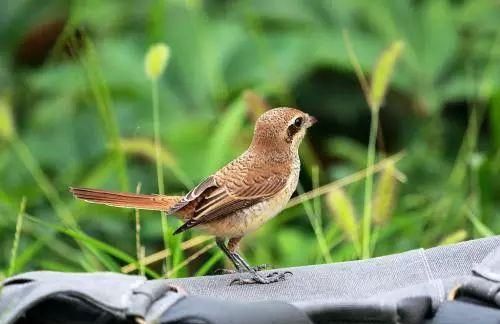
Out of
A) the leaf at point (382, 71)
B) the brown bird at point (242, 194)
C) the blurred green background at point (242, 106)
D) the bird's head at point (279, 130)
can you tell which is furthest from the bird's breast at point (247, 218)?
the blurred green background at point (242, 106)

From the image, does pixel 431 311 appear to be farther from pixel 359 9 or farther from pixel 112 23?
pixel 112 23

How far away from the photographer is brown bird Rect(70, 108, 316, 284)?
281cm

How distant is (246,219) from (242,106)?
1.31 metres

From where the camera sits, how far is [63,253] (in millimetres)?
3729

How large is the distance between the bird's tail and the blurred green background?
81cm

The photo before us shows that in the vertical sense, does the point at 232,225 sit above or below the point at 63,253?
above

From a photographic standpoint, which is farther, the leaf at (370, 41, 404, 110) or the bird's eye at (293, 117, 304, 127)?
the leaf at (370, 41, 404, 110)

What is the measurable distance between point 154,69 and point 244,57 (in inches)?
64.1

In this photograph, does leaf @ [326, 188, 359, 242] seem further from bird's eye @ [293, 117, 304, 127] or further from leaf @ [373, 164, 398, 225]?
bird's eye @ [293, 117, 304, 127]

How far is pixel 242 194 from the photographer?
2.86 m

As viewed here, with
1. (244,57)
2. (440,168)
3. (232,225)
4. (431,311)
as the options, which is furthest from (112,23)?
(431,311)

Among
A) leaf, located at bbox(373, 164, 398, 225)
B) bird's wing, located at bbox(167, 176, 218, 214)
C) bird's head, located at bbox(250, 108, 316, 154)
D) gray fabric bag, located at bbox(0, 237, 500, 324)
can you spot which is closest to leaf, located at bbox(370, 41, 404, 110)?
leaf, located at bbox(373, 164, 398, 225)

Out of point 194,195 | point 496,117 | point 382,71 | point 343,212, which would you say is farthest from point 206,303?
point 496,117

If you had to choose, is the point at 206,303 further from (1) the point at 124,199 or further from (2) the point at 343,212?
(2) the point at 343,212
